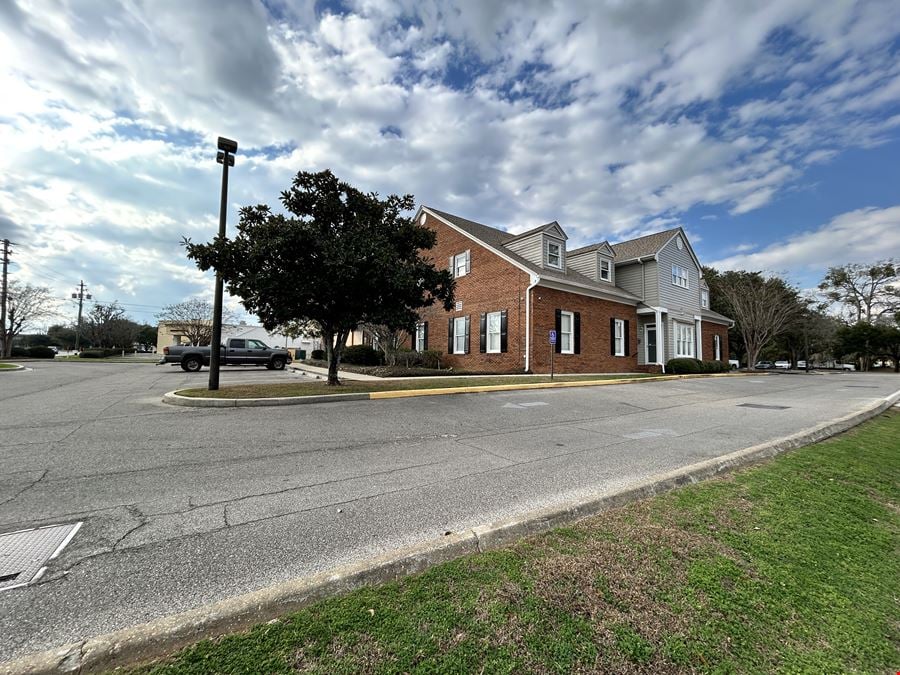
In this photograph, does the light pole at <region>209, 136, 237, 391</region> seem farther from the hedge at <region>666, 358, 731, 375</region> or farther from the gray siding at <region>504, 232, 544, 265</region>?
the hedge at <region>666, 358, 731, 375</region>

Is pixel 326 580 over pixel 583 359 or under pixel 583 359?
under

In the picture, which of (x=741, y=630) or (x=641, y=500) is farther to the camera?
(x=641, y=500)

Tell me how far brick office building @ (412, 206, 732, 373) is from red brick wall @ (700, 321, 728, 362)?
15cm

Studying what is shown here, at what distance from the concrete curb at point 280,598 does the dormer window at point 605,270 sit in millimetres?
21898

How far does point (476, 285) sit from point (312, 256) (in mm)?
11292

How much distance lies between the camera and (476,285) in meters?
21.0

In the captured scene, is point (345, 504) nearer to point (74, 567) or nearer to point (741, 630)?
point (74, 567)

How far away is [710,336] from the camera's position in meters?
28.6

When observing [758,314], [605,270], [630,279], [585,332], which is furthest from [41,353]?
[758,314]

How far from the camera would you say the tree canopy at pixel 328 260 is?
10.5 m

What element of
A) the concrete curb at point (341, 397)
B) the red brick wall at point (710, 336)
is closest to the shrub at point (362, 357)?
the concrete curb at point (341, 397)

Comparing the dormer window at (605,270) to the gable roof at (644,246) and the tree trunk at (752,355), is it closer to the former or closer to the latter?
the gable roof at (644,246)

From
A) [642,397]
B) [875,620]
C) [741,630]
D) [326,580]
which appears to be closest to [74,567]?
[326,580]

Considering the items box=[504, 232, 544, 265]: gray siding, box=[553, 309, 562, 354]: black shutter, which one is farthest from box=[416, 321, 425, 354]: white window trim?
box=[553, 309, 562, 354]: black shutter
